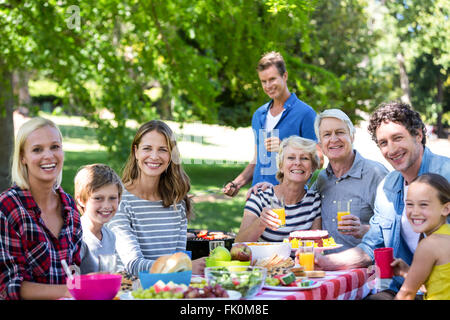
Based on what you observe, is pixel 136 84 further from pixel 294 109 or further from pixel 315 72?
pixel 294 109

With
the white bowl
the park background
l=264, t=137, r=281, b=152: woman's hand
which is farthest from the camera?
the park background

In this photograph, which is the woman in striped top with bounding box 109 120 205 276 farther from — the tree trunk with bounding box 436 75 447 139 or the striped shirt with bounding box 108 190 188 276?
the tree trunk with bounding box 436 75 447 139

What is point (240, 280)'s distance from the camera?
106 inches

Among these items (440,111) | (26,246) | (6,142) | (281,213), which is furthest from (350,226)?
(440,111)

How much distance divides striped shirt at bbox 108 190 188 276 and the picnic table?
93 centimetres

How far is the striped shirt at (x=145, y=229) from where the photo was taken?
349 centimetres

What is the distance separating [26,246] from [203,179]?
1483 centimetres

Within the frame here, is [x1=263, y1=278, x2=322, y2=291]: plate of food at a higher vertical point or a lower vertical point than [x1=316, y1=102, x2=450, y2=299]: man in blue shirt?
lower

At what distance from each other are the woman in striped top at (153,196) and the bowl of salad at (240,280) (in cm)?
89

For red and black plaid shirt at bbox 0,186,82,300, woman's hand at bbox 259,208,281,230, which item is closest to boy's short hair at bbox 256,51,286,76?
woman's hand at bbox 259,208,281,230

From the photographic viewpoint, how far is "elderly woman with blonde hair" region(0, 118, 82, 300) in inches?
110

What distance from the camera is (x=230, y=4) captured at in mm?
7668

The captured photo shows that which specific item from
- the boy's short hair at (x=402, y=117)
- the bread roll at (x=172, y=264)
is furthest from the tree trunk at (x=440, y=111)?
the bread roll at (x=172, y=264)
